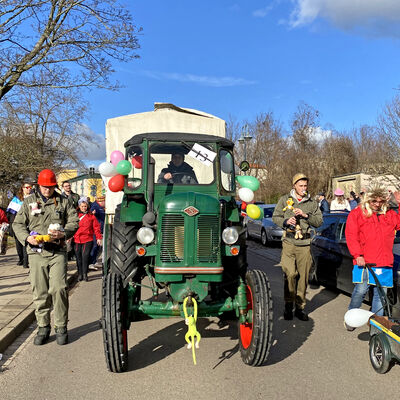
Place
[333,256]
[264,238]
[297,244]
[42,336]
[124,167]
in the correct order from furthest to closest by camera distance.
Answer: [264,238] → [333,256] → [297,244] → [124,167] → [42,336]

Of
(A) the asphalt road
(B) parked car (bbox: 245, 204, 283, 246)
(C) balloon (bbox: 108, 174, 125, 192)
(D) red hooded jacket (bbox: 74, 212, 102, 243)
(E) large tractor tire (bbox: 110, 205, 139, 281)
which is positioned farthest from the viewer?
(B) parked car (bbox: 245, 204, 283, 246)

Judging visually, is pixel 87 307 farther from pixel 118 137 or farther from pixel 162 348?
pixel 118 137

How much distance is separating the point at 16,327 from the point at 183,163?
3.14 metres

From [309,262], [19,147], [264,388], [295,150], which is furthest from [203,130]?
[295,150]

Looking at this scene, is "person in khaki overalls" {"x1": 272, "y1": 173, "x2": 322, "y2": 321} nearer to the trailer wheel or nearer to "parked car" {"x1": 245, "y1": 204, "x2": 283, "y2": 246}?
the trailer wheel

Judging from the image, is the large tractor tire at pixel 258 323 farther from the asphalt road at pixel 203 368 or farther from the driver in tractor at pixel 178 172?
the driver in tractor at pixel 178 172

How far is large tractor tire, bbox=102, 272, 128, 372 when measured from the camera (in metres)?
4.21

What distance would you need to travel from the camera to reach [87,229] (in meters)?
10.0

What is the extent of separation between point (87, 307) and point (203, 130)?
4.09 meters

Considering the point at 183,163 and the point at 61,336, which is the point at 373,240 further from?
the point at 61,336

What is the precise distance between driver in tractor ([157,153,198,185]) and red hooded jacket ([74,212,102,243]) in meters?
4.81

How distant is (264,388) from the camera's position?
13.4 ft

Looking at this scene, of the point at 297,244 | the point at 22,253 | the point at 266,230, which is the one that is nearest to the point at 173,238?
the point at 297,244

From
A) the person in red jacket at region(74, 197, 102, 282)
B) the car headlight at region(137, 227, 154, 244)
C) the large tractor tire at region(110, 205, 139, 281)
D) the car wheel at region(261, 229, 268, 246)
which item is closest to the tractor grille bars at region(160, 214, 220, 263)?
the car headlight at region(137, 227, 154, 244)
